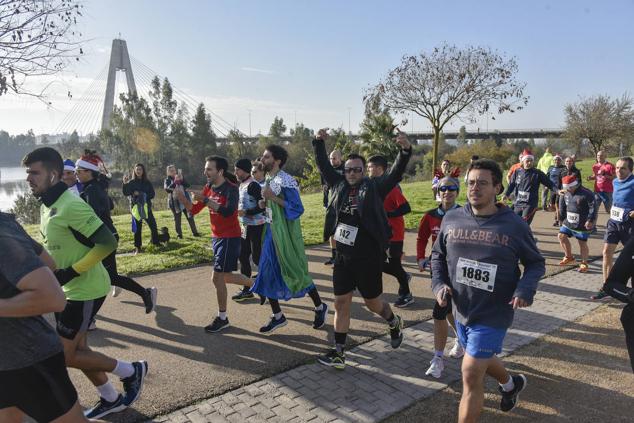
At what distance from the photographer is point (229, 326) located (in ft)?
17.1

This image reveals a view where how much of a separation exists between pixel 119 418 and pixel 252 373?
115 cm

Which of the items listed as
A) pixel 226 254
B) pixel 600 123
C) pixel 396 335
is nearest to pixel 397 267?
pixel 396 335

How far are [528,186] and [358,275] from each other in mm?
5462

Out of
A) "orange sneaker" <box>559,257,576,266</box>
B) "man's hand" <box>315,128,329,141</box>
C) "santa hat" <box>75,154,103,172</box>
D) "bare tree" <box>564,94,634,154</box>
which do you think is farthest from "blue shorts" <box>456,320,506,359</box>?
"bare tree" <box>564,94,634,154</box>

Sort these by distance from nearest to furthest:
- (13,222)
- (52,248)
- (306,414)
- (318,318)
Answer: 1. (13,222)
2. (52,248)
3. (306,414)
4. (318,318)

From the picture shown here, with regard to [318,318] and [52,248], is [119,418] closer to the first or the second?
[52,248]

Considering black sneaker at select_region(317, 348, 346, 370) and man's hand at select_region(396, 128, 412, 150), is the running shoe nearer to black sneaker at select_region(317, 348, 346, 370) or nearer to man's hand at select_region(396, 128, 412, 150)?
black sneaker at select_region(317, 348, 346, 370)

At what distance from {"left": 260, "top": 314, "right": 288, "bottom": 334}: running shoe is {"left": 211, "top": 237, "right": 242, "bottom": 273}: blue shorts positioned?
748mm

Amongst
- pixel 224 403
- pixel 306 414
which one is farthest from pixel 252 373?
pixel 306 414

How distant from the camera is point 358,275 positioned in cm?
409

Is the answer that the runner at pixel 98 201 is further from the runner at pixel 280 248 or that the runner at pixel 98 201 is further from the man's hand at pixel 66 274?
the man's hand at pixel 66 274

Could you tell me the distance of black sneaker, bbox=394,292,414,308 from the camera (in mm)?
5883

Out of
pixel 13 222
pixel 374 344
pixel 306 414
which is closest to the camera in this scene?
pixel 13 222

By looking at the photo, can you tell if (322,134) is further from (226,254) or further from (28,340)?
(28,340)
